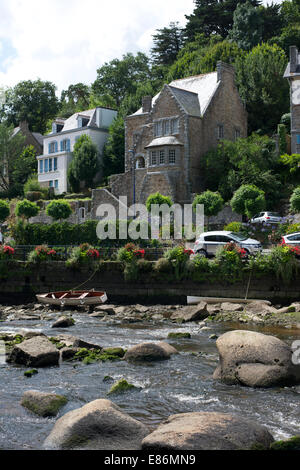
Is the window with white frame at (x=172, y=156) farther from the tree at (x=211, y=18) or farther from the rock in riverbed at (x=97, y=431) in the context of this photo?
the rock in riverbed at (x=97, y=431)

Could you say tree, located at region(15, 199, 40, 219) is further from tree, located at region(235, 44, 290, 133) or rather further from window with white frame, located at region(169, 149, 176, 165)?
tree, located at region(235, 44, 290, 133)

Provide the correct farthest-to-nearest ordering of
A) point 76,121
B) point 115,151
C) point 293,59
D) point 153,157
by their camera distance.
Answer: point 76,121 → point 115,151 → point 153,157 → point 293,59

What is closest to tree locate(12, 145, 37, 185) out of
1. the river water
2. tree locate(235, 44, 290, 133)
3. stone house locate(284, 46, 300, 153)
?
tree locate(235, 44, 290, 133)

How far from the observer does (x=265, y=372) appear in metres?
10.3

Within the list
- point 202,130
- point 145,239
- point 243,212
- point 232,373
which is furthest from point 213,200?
point 232,373

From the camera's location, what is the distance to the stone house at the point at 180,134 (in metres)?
47.1

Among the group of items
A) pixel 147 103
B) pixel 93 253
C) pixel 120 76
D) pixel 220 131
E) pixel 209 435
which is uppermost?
pixel 120 76

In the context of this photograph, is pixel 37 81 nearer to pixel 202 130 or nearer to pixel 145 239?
pixel 202 130

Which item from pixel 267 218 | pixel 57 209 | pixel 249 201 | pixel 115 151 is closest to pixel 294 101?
pixel 267 218

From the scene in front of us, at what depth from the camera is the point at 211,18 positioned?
231 feet

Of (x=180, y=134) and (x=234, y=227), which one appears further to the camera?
(x=180, y=134)

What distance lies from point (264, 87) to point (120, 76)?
3046cm

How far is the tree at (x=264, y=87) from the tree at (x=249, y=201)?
20.5 meters

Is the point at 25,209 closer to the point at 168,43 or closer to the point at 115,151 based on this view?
the point at 115,151
